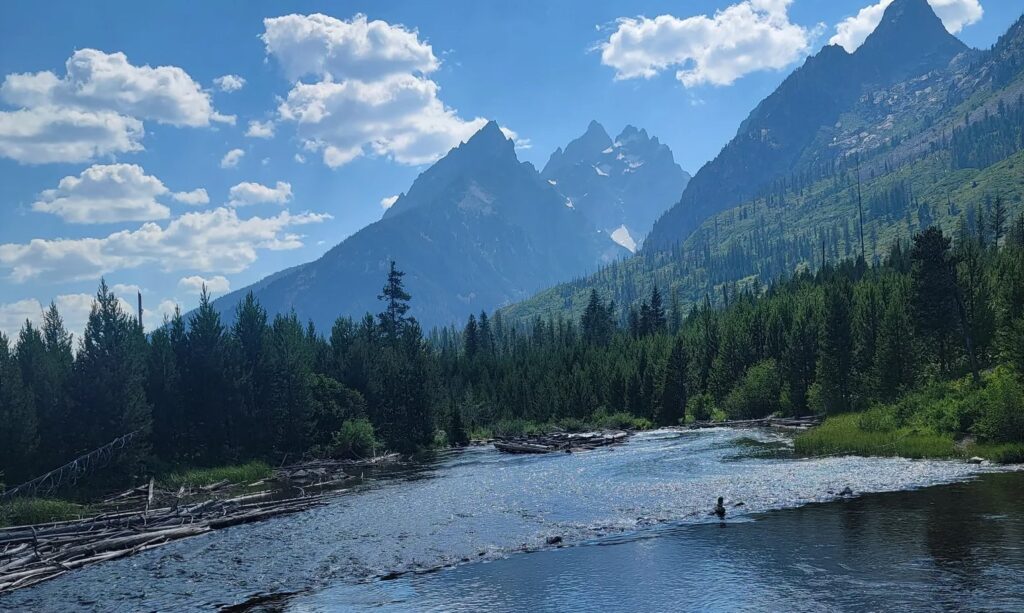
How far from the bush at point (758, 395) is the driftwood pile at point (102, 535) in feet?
232

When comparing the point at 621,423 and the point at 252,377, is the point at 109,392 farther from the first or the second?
the point at 621,423

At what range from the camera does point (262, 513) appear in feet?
144

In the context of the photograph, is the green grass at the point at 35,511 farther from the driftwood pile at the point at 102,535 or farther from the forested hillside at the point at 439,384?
the forested hillside at the point at 439,384

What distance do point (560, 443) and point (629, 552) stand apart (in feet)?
165

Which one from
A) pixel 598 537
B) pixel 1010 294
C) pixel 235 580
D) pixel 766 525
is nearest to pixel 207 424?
pixel 235 580

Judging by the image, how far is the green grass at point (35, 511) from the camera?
44781 mm

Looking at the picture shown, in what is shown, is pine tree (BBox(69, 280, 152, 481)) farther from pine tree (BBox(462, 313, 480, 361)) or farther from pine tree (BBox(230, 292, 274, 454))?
pine tree (BBox(462, 313, 480, 361))

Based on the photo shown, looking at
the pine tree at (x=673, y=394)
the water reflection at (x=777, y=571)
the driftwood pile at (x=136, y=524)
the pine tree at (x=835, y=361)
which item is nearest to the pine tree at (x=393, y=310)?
the pine tree at (x=673, y=394)

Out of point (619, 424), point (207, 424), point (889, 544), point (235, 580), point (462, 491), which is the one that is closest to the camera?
point (889, 544)

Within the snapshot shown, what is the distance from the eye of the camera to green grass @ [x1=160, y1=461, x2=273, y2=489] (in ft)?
199

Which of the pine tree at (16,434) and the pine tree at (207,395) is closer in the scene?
the pine tree at (16,434)

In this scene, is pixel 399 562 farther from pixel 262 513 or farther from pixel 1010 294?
pixel 1010 294

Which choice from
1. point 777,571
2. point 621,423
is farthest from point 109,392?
point 621,423

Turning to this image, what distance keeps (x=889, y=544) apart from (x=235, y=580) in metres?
26.5
